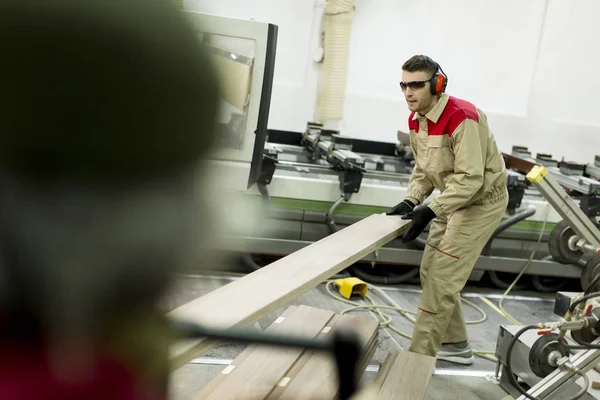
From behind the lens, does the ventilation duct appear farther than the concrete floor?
Yes

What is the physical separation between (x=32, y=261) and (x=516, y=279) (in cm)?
466

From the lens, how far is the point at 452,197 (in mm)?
2938

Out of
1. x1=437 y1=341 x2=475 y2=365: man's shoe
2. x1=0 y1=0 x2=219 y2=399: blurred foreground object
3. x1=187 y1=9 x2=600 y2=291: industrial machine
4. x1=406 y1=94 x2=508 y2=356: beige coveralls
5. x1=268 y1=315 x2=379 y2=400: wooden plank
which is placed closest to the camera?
x1=0 y1=0 x2=219 y2=399: blurred foreground object

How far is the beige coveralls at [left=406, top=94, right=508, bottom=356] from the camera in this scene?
2.93m

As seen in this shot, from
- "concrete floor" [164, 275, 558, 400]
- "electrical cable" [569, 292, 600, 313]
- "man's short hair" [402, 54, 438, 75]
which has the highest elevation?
"man's short hair" [402, 54, 438, 75]

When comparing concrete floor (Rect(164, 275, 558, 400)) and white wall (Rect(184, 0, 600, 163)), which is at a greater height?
white wall (Rect(184, 0, 600, 163))

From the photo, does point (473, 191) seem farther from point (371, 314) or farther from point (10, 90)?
point (10, 90)

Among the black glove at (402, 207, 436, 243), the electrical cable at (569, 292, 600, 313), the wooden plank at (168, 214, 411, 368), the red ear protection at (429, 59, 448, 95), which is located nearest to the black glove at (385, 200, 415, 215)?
the black glove at (402, 207, 436, 243)

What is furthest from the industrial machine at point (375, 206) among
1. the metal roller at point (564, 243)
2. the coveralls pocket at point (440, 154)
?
the coveralls pocket at point (440, 154)

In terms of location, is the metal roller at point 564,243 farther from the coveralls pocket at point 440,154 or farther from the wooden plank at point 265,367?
the wooden plank at point 265,367

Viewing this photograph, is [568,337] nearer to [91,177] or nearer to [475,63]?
[91,177]

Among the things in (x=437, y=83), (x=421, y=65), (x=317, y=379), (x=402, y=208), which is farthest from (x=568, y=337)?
(x=317, y=379)

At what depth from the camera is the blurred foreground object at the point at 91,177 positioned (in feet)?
0.85

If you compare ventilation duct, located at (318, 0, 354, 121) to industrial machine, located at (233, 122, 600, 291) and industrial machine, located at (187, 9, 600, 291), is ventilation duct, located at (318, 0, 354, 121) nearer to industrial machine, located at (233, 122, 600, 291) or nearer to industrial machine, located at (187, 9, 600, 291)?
industrial machine, located at (187, 9, 600, 291)
